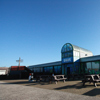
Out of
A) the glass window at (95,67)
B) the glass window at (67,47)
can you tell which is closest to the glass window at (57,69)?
the glass window at (67,47)

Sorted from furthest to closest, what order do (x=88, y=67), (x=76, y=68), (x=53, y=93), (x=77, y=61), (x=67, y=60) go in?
(x=67, y=60) < (x=77, y=61) < (x=76, y=68) < (x=88, y=67) < (x=53, y=93)

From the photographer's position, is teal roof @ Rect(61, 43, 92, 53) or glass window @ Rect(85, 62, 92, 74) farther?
teal roof @ Rect(61, 43, 92, 53)

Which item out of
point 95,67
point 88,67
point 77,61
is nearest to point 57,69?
point 77,61

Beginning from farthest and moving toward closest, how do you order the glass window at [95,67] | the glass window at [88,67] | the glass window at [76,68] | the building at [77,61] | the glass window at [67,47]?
the glass window at [67,47] < the glass window at [76,68] < the glass window at [88,67] < the building at [77,61] < the glass window at [95,67]

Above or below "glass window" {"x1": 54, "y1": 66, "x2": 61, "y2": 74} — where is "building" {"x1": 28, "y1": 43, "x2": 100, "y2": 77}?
above

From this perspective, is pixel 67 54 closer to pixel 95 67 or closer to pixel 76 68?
pixel 76 68

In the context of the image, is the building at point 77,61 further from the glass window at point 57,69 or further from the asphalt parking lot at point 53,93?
the asphalt parking lot at point 53,93

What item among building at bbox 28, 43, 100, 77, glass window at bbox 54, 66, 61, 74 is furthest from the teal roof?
glass window at bbox 54, 66, 61, 74

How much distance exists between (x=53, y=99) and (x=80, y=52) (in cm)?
1919

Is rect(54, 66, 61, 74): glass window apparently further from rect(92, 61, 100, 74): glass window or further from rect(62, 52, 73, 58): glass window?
rect(92, 61, 100, 74): glass window

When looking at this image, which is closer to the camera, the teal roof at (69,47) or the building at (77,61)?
the building at (77,61)

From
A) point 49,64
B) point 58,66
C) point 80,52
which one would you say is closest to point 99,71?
point 80,52

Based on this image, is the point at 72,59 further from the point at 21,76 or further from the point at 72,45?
the point at 21,76

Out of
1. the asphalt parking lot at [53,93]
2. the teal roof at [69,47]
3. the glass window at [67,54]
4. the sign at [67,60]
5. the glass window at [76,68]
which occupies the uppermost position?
the teal roof at [69,47]
